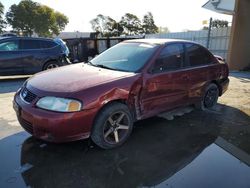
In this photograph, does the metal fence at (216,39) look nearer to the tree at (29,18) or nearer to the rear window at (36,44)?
the rear window at (36,44)

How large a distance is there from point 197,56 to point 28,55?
6.67m

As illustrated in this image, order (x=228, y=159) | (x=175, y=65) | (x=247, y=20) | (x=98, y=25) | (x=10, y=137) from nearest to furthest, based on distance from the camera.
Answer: (x=228, y=159) < (x=10, y=137) < (x=175, y=65) < (x=247, y=20) < (x=98, y=25)

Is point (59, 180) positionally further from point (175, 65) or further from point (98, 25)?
point (98, 25)

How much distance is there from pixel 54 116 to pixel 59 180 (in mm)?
782

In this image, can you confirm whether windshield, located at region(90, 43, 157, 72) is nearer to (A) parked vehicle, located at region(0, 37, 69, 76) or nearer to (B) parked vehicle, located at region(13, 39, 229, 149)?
(B) parked vehicle, located at region(13, 39, 229, 149)

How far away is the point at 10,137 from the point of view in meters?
4.29

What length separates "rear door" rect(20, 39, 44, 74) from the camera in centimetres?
973

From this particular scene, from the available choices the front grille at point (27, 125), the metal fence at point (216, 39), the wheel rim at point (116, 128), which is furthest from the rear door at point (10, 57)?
the metal fence at point (216, 39)

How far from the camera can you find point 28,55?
9.74 metres

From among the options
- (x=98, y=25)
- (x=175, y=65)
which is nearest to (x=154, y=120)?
(x=175, y=65)

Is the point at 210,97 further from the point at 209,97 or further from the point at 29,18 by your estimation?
the point at 29,18

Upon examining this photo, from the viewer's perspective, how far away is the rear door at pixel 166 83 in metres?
4.29

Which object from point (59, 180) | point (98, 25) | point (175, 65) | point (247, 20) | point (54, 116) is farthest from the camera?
point (98, 25)

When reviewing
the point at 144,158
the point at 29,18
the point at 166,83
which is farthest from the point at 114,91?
the point at 29,18
